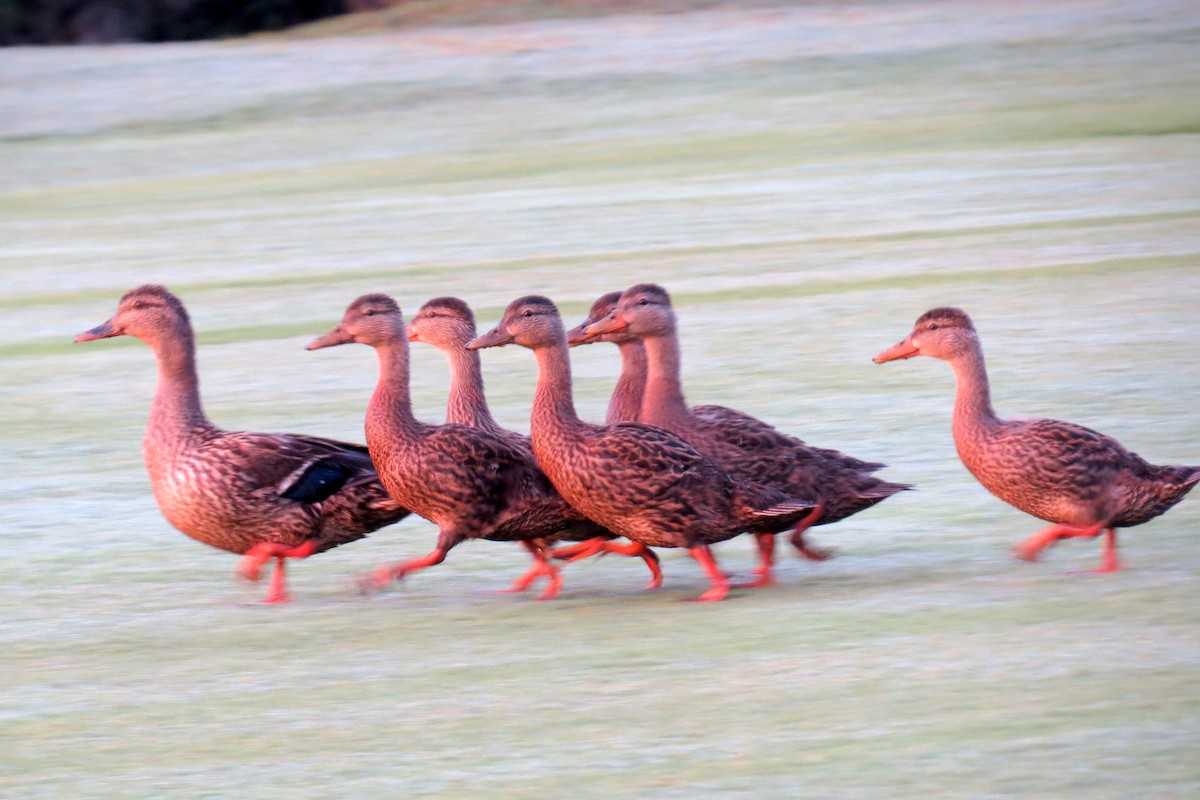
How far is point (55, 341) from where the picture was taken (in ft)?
38.8

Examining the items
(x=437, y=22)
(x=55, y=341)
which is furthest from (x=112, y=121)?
(x=55, y=341)

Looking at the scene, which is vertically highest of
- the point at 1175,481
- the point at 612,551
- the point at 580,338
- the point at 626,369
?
the point at 580,338

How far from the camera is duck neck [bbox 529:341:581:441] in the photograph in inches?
237

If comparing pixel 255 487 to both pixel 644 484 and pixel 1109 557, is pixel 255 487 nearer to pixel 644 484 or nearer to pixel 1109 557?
pixel 644 484

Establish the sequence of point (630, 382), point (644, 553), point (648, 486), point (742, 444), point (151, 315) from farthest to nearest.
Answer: point (630, 382) < point (151, 315) < point (742, 444) < point (644, 553) < point (648, 486)

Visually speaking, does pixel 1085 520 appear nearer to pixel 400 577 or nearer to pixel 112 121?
Answer: pixel 400 577

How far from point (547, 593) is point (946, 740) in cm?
189

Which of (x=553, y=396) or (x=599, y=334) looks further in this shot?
(x=599, y=334)

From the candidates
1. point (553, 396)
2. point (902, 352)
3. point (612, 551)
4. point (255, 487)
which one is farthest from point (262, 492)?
point (902, 352)

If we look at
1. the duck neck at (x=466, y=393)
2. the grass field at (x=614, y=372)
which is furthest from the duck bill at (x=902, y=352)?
the duck neck at (x=466, y=393)

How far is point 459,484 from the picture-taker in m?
5.96

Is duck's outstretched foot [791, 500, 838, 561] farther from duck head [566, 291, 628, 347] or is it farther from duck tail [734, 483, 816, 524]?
duck head [566, 291, 628, 347]

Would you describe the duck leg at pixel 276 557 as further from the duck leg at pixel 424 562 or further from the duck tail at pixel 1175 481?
the duck tail at pixel 1175 481

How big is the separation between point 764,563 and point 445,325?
1.35m
